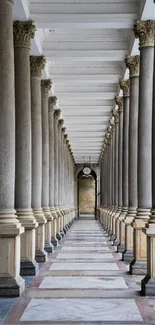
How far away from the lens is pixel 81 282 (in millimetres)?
12820

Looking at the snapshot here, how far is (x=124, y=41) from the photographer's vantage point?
63.2 ft

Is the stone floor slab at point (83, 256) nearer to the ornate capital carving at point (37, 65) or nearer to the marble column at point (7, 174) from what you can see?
the ornate capital carving at point (37, 65)

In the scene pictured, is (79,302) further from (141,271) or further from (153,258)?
(141,271)

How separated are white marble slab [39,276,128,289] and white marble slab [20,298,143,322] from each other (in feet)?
5.43

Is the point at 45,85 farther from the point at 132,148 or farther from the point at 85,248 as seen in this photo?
the point at 85,248

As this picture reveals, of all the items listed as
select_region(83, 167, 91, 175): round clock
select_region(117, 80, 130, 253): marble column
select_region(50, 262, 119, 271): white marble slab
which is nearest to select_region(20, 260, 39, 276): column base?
select_region(50, 262, 119, 271): white marble slab

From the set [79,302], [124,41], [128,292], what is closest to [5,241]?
[79,302]

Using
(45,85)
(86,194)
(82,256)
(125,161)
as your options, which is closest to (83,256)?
(82,256)

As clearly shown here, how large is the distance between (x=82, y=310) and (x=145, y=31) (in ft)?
28.4

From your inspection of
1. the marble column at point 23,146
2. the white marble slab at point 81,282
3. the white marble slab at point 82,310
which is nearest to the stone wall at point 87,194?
the marble column at point 23,146

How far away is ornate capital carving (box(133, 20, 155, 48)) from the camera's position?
15.1m

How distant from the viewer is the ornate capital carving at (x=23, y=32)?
14928mm

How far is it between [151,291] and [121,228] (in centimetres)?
1001

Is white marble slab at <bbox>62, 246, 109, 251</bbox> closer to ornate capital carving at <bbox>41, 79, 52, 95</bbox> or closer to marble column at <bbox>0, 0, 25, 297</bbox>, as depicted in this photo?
ornate capital carving at <bbox>41, 79, 52, 95</bbox>
